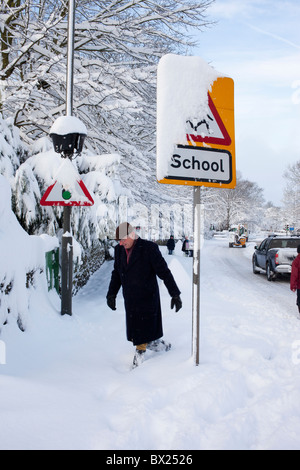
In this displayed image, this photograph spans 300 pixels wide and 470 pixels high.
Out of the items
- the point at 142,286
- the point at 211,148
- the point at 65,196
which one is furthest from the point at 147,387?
the point at 65,196

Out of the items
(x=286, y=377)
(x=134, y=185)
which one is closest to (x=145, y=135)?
(x=134, y=185)

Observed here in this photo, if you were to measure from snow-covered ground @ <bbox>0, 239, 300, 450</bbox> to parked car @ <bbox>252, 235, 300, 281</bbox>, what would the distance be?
674 cm

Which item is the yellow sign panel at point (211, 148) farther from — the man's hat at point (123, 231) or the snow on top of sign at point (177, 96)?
the man's hat at point (123, 231)

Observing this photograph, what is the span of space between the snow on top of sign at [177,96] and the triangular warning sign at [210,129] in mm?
55

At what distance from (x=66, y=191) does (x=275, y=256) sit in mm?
9180

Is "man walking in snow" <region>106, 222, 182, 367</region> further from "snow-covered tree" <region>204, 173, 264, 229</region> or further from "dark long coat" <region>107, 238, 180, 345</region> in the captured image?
"snow-covered tree" <region>204, 173, 264, 229</region>

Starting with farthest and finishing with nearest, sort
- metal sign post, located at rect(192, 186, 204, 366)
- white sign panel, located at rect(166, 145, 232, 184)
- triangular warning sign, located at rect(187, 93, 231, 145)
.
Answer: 1. metal sign post, located at rect(192, 186, 204, 366)
2. triangular warning sign, located at rect(187, 93, 231, 145)
3. white sign panel, located at rect(166, 145, 232, 184)

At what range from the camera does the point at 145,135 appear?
1261 cm

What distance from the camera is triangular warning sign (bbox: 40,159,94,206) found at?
6172 mm

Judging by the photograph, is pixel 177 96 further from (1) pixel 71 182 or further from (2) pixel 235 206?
(2) pixel 235 206

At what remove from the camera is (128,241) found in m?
4.45

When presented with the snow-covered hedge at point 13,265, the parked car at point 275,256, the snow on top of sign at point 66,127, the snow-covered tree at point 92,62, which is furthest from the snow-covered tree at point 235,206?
the snow-covered hedge at point 13,265


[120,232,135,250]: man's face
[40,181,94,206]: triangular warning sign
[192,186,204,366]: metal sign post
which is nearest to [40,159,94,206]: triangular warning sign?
[40,181,94,206]: triangular warning sign

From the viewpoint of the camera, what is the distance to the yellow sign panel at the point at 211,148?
3.80 m
